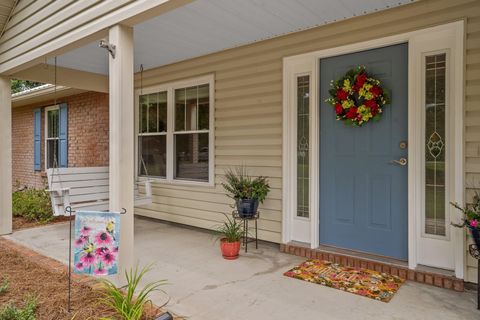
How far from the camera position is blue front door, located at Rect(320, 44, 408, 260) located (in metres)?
3.26

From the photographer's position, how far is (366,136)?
11.4 feet

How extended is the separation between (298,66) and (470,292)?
9.05 ft

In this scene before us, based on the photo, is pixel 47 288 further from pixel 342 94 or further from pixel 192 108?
pixel 342 94

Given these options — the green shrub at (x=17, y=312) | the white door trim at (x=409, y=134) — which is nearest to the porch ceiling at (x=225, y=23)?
the white door trim at (x=409, y=134)

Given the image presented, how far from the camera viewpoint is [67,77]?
556 centimetres

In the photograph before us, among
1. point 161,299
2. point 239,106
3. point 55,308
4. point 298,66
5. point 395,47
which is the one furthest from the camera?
point 239,106

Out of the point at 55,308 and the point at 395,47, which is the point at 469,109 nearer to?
the point at 395,47

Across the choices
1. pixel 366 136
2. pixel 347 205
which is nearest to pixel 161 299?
pixel 347 205

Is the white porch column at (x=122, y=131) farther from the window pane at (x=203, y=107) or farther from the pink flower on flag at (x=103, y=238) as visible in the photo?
the window pane at (x=203, y=107)

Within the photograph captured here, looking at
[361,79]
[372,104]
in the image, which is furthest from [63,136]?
[372,104]

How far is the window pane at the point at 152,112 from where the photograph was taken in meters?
5.73

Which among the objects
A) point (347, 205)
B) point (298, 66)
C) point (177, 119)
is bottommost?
point (347, 205)

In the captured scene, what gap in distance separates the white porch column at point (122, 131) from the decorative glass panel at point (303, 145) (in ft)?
6.36

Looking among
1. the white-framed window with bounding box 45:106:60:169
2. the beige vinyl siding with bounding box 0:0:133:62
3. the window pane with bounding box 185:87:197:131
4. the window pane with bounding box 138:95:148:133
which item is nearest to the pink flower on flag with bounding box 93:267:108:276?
the beige vinyl siding with bounding box 0:0:133:62
